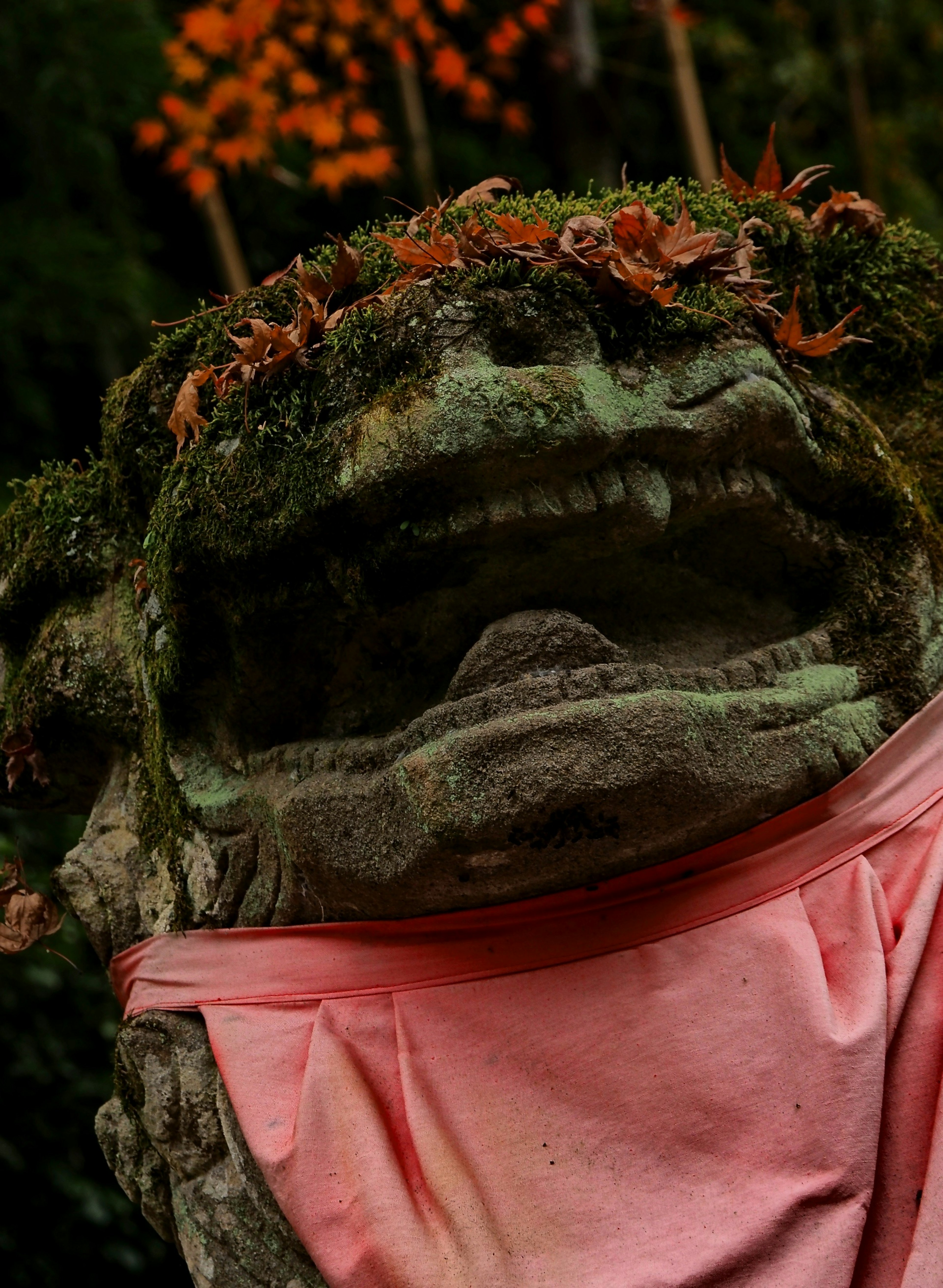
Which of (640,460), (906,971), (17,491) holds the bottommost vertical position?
(906,971)

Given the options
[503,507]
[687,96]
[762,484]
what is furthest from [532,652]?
[687,96]

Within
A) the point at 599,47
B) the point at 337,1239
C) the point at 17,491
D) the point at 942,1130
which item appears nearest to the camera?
the point at 942,1130

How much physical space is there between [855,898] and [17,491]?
Result: 56.4 inches

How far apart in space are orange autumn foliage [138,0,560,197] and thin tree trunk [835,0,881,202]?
161 cm

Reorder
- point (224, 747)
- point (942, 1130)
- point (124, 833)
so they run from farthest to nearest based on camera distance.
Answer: point (124, 833) → point (224, 747) → point (942, 1130)

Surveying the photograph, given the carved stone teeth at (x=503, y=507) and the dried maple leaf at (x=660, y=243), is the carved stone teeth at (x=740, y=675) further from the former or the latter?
the dried maple leaf at (x=660, y=243)

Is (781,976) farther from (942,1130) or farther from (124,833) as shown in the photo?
(124,833)

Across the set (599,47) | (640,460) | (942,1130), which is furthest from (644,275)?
(599,47)

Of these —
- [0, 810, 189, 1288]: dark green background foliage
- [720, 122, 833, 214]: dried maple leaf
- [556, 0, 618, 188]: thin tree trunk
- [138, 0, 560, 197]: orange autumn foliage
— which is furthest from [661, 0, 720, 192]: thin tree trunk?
[0, 810, 189, 1288]: dark green background foliage

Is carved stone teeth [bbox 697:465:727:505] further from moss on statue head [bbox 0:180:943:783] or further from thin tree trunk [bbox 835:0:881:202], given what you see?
thin tree trunk [bbox 835:0:881:202]

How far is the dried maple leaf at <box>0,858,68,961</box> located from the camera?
71.9 inches

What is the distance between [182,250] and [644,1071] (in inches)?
203

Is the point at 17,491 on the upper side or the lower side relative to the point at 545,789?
upper

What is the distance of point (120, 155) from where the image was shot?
553cm
